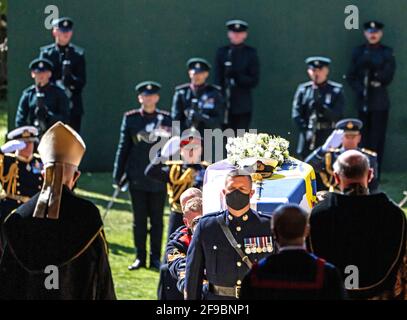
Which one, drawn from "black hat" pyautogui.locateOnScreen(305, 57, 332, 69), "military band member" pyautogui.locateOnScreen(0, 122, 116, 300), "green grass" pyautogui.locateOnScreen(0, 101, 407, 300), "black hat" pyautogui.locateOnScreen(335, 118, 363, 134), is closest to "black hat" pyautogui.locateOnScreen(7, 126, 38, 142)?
"green grass" pyautogui.locateOnScreen(0, 101, 407, 300)

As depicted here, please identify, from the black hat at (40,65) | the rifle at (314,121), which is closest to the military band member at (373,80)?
the rifle at (314,121)

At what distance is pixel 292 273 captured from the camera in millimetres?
5883

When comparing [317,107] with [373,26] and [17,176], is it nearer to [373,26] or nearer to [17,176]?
[373,26]

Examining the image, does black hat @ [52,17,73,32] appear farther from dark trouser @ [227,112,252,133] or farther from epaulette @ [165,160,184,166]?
epaulette @ [165,160,184,166]

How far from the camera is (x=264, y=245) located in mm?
7445

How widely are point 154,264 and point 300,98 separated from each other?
3.17 metres

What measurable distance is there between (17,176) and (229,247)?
13.4 ft

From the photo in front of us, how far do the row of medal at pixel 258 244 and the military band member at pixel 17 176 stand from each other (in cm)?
401

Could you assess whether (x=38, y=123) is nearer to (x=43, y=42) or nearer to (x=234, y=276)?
(x=43, y=42)

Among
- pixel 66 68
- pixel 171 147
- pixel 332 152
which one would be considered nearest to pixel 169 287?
pixel 171 147

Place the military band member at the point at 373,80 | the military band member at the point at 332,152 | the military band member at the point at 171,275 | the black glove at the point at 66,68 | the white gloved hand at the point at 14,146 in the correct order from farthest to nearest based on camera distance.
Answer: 1. the military band member at the point at 373,80
2. the black glove at the point at 66,68
3. the military band member at the point at 332,152
4. the white gloved hand at the point at 14,146
5. the military band member at the point at 171,275

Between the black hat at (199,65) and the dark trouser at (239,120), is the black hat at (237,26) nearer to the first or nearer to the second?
the black hat at (199,65)

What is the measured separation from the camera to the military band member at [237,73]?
48.3 feet
